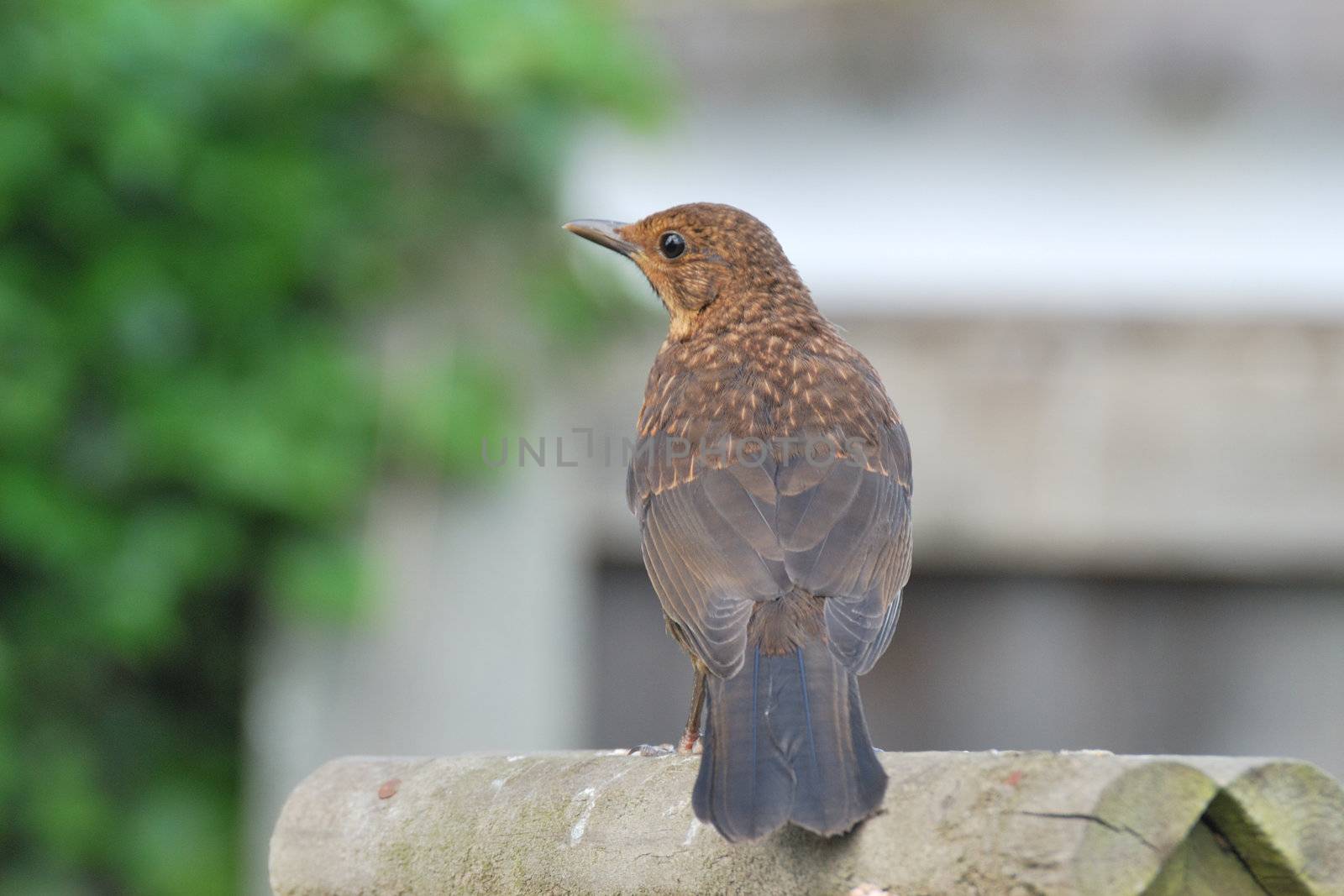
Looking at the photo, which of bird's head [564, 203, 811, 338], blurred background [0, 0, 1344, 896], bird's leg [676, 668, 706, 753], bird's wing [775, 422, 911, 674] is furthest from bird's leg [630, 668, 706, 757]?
blurred background [0, 0, 1344, 896]

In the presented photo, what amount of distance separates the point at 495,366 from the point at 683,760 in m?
2.76

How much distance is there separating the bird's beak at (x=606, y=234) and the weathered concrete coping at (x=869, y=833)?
164 centimetres

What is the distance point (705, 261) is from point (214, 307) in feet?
5.72

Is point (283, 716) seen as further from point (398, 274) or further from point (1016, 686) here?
point (1016, 686)

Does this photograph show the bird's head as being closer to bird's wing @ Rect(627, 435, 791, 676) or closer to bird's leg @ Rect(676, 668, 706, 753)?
bird's wing @ Rect(627, 435, 791, 676)

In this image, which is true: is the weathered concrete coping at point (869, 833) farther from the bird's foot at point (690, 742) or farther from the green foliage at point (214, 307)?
the green foliage at point (214, 307)

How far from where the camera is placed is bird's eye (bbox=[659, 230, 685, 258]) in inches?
148

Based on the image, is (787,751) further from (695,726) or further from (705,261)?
(705,261)

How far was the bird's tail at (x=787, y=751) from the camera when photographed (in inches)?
75.0

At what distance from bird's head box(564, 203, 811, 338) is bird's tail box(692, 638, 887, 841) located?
138 cm

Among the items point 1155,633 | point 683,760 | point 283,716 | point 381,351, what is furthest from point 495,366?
point 683,760

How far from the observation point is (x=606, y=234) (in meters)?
3.87

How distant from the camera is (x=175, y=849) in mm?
4891

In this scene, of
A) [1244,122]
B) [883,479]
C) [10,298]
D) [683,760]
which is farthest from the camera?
[1244,122]
